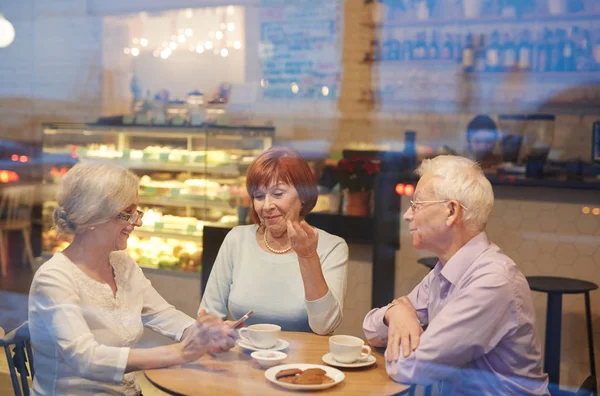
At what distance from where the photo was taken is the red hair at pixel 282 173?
2252mm

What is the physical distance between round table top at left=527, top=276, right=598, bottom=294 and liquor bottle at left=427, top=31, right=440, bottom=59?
173cm

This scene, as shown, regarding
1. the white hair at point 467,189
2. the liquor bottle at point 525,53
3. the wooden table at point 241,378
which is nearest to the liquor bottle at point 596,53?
the liquor bottle at point 525,53

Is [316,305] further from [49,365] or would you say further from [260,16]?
[260,16]

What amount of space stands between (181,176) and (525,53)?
2.13 meters

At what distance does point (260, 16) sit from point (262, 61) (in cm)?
45

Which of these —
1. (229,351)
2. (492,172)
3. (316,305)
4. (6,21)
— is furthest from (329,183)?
(6,21)

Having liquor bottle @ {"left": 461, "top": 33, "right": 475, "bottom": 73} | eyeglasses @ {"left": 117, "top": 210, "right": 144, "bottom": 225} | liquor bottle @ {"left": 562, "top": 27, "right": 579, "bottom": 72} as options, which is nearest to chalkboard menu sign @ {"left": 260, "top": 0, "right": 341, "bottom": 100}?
liquor bottle @ {"left": 461, "top": 33, "right": 475, "bottom": 73}

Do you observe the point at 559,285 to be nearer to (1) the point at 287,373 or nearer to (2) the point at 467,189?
(2) the point at 467,189

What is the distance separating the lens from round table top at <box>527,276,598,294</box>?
2875 millimetres

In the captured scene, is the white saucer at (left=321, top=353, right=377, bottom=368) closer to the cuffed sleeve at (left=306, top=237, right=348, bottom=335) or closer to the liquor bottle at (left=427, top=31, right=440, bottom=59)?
the cuffed sleeve at (left=306, top=237, right=348, bottom=335)

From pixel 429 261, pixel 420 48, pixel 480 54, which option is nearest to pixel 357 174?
pixel 429 261

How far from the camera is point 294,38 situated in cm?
431

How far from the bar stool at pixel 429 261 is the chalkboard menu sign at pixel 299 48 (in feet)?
3.98

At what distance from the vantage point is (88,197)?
181 centimetres
